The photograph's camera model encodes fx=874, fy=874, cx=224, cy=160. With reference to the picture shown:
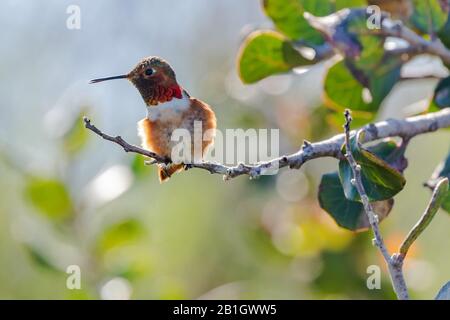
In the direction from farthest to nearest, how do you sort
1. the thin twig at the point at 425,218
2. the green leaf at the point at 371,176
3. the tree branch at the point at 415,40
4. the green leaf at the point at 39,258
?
1. the green leaf at the point at 39,258
2. the tree branch at the point at 415,40
3. the green leaf at the point at 371,176
4. the thin twig at the point at 425,218

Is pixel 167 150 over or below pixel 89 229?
below

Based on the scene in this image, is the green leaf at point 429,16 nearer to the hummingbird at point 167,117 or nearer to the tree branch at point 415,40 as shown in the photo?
the tree branch at point 415,40

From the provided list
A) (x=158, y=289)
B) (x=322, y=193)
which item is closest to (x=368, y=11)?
(x=322, y=193)

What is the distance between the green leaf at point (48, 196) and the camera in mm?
3506

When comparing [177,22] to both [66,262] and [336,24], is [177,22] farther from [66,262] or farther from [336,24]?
[336,24]

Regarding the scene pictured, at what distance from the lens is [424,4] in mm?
2529

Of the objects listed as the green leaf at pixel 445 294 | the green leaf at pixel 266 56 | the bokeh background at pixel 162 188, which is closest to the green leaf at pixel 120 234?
the bokeh background at pixel 162 188

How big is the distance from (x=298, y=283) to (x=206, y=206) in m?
1.67

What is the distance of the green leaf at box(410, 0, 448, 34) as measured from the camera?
2.51m

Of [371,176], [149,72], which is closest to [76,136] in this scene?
[149,72]

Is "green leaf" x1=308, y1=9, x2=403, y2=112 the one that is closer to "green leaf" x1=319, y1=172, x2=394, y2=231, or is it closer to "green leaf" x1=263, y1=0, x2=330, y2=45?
"green leaf" x1=263, y1=0, x2=330, y2=45

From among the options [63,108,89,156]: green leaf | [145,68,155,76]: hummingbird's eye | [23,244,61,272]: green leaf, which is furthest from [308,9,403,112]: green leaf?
[23,244,61,272]: green leaf

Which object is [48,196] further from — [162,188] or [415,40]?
[162,188]

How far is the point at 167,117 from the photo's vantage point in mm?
2268
